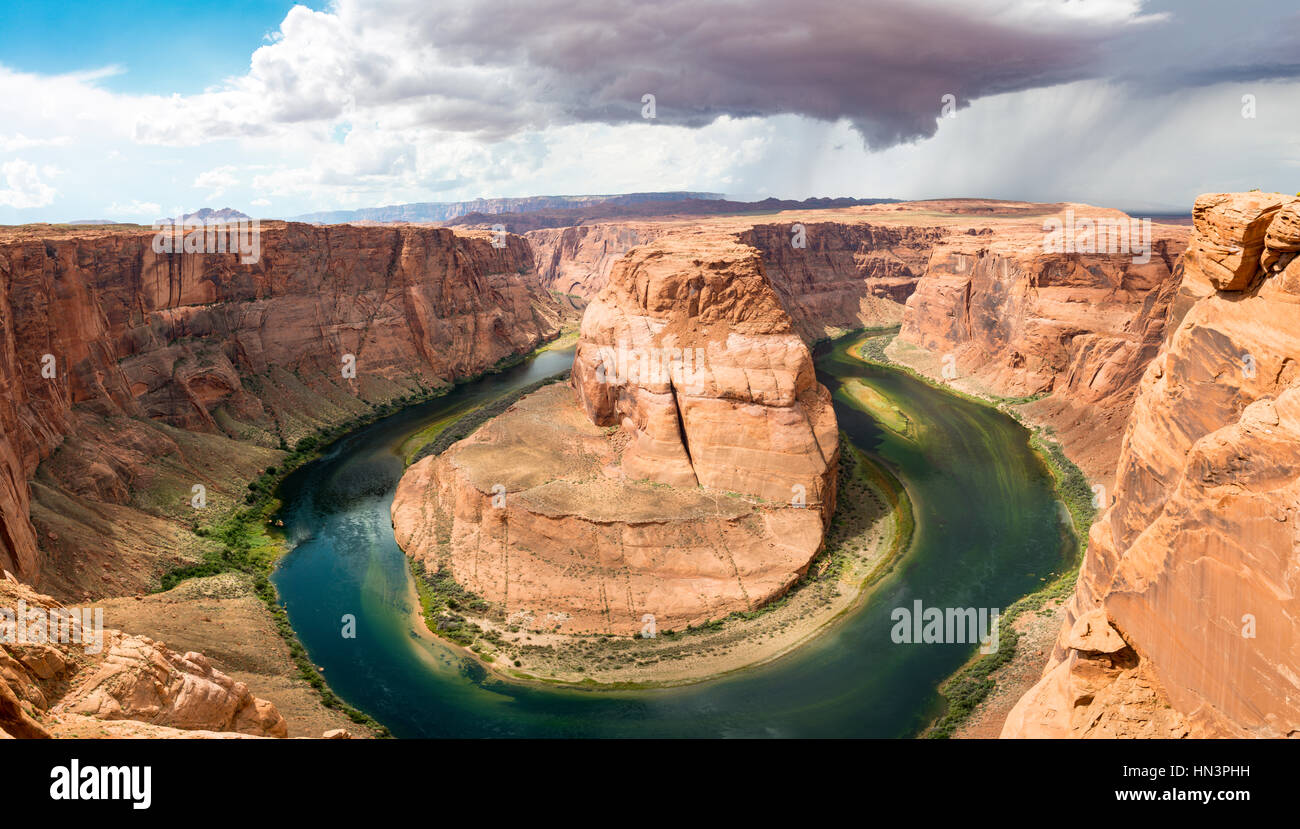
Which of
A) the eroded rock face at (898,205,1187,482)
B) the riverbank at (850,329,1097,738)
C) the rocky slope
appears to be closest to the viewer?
the riverbank at (850,329,1097,738)

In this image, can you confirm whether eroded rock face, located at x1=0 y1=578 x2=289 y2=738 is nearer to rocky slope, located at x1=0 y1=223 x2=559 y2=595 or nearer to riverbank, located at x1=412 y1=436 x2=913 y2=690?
riverbank, located at x1=412 y1=436 x2=913 y2=690

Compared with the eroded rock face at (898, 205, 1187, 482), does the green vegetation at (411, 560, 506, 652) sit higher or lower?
lower


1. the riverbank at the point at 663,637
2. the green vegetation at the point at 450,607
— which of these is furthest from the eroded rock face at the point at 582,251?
the riverbank at the point at 663,637

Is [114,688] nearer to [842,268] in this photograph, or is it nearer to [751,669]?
[751,669]

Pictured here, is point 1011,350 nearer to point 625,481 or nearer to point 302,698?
point 625,481

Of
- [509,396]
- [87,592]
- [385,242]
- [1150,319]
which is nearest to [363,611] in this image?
[87,592]

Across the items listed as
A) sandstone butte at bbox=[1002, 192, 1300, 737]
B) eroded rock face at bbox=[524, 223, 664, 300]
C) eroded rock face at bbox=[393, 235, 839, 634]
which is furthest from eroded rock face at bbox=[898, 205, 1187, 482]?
eroded rock face at bbox=[524, 223, 664, 300]

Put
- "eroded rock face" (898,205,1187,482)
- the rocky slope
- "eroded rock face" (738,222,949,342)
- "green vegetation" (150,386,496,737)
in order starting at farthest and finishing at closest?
1. "eroded rock face" (738,222,949,342)
2. "eroded rock face" (898,205,1187,482)
3. the rocky slope
4. "green vegetation" (150,386,496,737)
